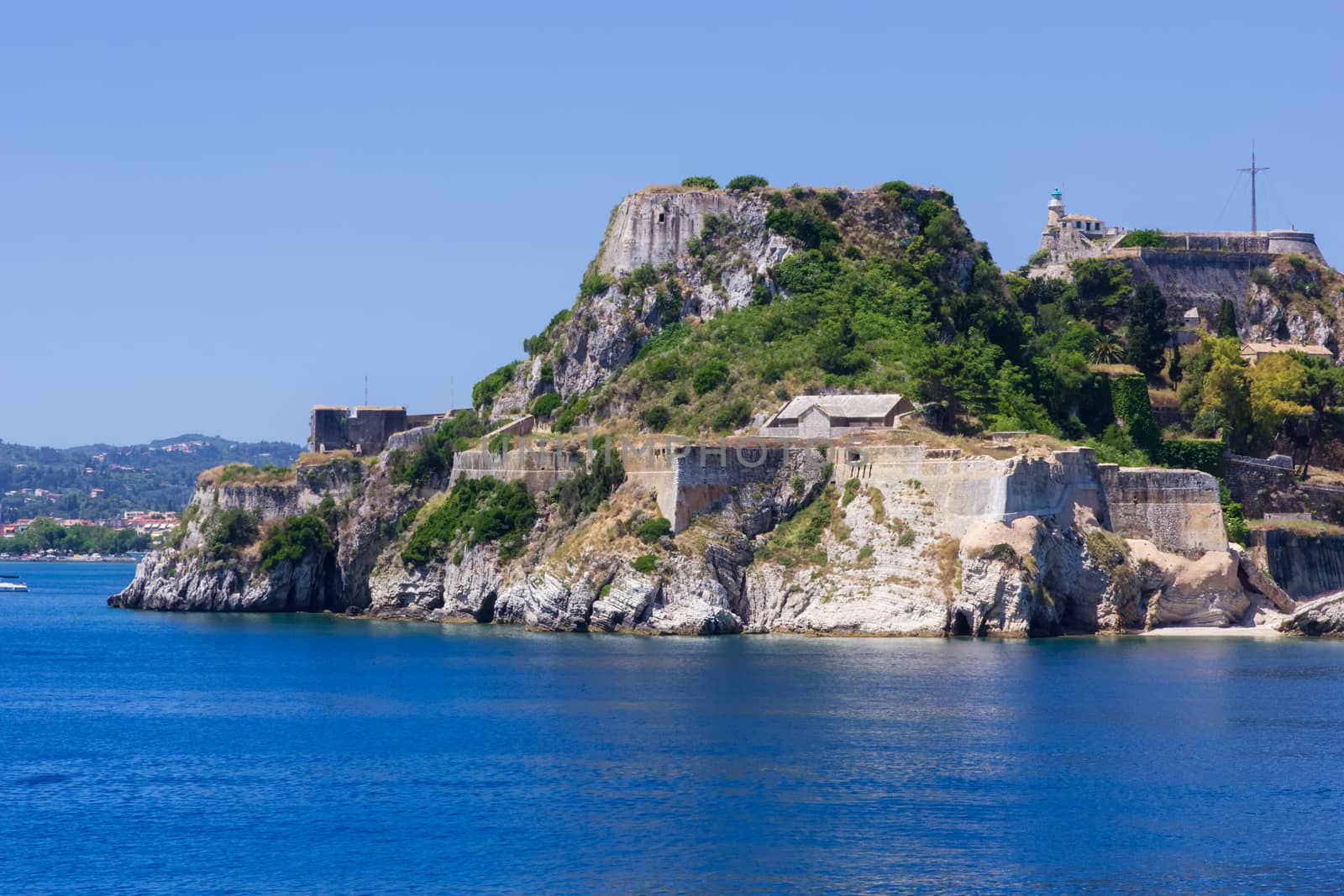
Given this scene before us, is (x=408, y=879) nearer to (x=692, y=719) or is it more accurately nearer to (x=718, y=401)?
(x=692, y=719)

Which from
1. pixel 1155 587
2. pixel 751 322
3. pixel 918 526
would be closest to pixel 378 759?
pixel 918 526

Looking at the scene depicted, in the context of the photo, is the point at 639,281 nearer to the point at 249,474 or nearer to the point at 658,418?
the point at 658,418

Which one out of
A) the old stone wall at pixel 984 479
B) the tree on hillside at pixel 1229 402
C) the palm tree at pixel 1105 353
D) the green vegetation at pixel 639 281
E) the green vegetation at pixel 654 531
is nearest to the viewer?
the old stone wall at pixel 984 479

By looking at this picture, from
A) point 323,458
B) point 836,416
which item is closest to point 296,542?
point 323,458

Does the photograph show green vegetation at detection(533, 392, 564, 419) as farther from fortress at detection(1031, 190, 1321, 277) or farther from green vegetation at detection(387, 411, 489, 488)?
fortress at detection(1031, 190, 1321, 277)

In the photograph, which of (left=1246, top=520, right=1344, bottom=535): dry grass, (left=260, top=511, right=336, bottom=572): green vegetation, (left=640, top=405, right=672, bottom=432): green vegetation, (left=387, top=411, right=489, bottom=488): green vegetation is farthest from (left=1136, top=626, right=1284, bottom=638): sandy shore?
(left=260, top=511, right=336, bottom=572): green vegetation

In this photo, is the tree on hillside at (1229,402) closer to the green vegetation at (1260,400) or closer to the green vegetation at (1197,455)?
the green vegetation at (1260,400)

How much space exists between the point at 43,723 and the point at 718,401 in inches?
1520

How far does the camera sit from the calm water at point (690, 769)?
123 ft

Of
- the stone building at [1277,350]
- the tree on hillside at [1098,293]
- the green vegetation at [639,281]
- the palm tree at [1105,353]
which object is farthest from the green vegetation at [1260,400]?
the green vegetation at [639,281]

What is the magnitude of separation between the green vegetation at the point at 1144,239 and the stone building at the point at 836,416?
35.3m

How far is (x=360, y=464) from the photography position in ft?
318

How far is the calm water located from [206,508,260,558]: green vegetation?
23.6 metres

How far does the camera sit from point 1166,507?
247ft
